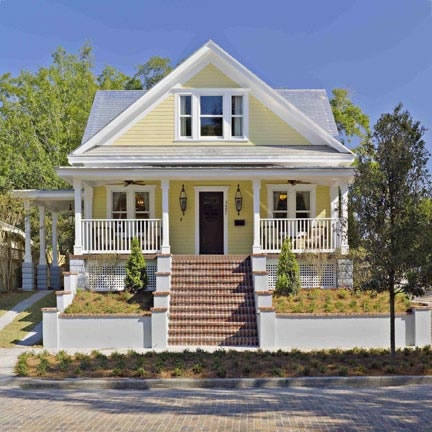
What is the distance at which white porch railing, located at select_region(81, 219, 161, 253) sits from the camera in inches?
710

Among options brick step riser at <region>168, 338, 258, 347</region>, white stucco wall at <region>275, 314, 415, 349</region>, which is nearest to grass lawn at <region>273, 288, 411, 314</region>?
white stucco wall at <region>275, 314, 415, 349</region>

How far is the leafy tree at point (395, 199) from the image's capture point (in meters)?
11.5

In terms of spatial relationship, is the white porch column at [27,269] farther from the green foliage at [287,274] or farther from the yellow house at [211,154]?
the green foliage at [287,274]

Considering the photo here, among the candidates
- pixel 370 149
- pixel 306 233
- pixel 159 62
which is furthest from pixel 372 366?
pixel 159 62

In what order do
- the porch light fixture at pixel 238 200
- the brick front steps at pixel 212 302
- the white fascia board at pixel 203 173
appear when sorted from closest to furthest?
1. the brick front steps at pixel 212 302
2. the white fascia board at pixel 203 173
3. the porch light fixture at pixel 238 200

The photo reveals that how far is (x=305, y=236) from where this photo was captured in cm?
1853

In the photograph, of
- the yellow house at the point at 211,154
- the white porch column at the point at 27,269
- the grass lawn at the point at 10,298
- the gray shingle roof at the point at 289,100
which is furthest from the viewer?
the white porch column at the point at 27,269

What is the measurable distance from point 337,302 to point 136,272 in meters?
5.75

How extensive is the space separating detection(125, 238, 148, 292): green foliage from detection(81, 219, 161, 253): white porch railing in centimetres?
80

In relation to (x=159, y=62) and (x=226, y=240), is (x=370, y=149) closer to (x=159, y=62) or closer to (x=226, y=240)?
(x=226, y=240)

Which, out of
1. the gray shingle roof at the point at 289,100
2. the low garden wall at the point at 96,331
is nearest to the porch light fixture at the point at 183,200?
the gray shingle roof at the point at 289,100

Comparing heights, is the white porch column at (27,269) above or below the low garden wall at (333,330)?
above

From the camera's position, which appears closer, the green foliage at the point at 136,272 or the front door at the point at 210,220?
the green foliage at the point at 136,272

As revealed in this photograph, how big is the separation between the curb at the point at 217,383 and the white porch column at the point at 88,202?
971 centimetres
